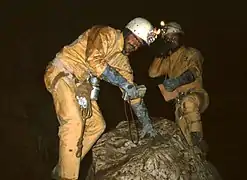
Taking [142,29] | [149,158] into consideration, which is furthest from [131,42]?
[149,158]

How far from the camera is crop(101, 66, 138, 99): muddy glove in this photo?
5.56 metres

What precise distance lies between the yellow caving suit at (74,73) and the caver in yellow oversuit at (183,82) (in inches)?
54.9

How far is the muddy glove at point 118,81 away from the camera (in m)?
5.56

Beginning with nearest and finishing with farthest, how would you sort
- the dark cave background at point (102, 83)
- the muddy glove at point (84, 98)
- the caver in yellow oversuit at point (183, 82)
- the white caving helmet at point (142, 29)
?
the muddy glove at point (84, 98) → the white caving helmet at point (142, 29) → the caver in yellow oversuit at point (183, 82) → the dark cave background at point (102, 83)

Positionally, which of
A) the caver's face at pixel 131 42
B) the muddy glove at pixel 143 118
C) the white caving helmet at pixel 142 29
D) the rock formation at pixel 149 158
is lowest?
the rock formation at pixel 149 158

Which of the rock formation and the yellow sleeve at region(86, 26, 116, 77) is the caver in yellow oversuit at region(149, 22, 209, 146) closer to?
the rock formation

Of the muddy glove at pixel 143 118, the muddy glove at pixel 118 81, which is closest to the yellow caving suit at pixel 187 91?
the muddy glove at pixel 143 118

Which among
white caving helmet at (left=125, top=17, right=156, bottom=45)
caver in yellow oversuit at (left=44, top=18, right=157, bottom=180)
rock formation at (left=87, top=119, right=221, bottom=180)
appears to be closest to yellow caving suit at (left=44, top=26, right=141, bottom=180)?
caver in yellow oversuit at (left=44, top=18, right=157, bottom=180)

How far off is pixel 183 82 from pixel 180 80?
51 mm

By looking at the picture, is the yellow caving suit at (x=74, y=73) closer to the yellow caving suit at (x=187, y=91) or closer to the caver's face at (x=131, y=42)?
the caver's face at (x=131, y=42)

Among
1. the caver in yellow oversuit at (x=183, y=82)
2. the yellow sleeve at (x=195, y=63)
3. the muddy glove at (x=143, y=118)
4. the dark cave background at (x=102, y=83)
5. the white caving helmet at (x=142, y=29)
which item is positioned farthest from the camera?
the dark cave background at (x=102, y=83)

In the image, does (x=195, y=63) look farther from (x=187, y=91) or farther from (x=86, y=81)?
(x=86, y=81)

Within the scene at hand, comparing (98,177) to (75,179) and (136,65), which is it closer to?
(75,179)

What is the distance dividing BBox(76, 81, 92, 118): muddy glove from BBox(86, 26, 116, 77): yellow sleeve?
0.20 meters
